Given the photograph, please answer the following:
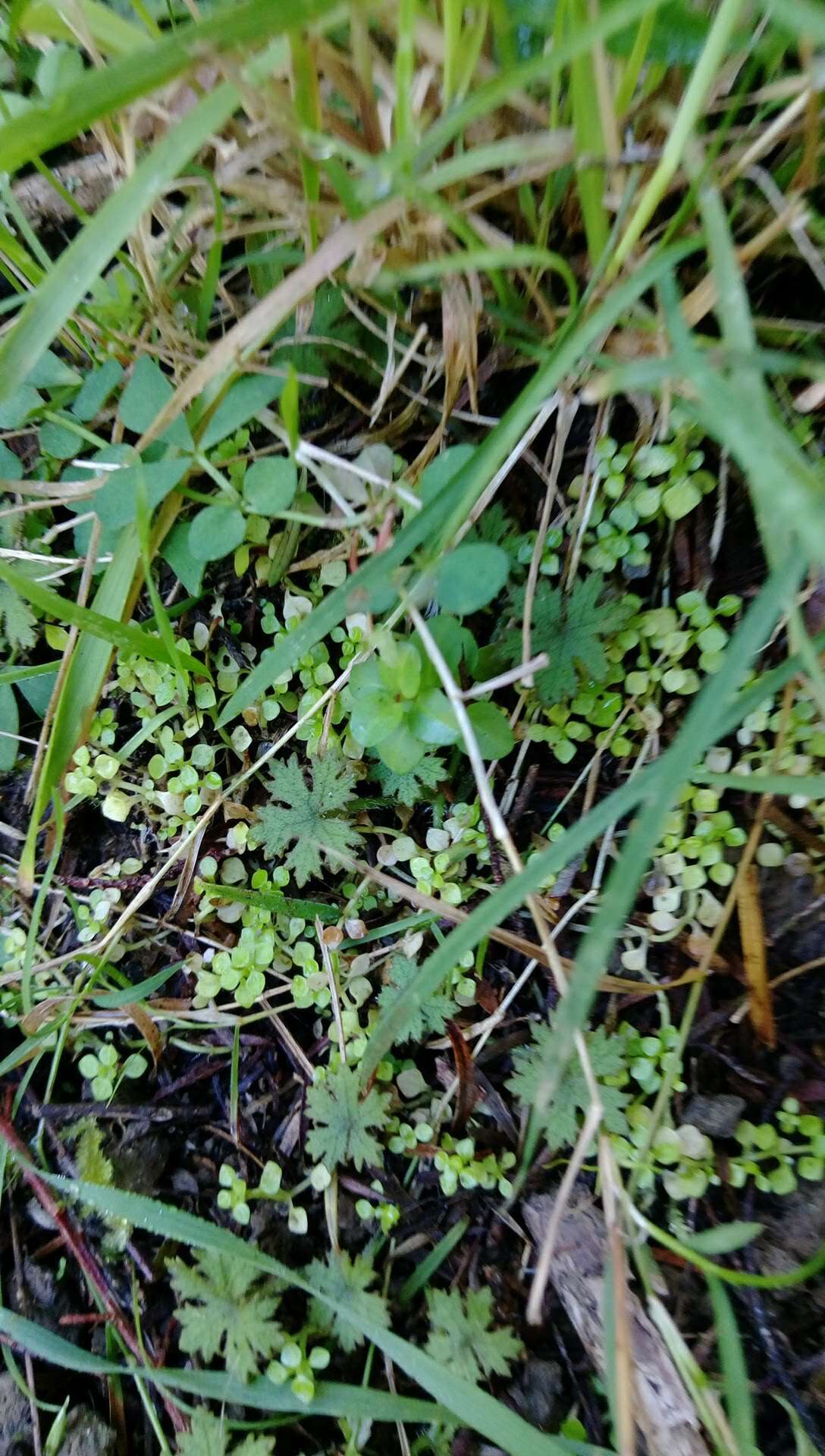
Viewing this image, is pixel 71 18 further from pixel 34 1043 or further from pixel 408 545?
pixel 34 1043

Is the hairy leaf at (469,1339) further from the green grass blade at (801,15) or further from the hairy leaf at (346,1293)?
the green grass blade at (801,15)

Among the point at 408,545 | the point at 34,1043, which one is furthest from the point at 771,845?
the point at 34,1043


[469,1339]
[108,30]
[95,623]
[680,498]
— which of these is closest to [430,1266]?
[469,1339]

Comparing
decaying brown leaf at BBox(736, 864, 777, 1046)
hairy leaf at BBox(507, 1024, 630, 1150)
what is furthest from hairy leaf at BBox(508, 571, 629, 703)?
hairy leaf at BBox(507, 1024, 630, 1150)

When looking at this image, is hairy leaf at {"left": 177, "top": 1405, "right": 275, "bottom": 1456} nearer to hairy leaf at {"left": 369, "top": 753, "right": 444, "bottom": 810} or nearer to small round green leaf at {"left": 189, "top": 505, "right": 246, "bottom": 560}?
hairy leaf at {"left": 369, "top": 753, "right": 444, "bottom": 810}

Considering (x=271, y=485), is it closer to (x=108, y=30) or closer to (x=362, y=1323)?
(x=108, y=30)

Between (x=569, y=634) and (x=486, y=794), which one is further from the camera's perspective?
(x=569, y=634)

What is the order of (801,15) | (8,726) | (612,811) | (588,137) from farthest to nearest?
(8,726)
(588,137)
(612,811)
(801,15)

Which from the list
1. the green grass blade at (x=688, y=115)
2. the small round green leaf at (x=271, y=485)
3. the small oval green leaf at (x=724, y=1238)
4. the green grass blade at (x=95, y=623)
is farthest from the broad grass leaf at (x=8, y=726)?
the small oval green leaf at (x=724, y=1238)

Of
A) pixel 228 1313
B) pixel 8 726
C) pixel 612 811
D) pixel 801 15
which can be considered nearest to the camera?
pixel 801 15
